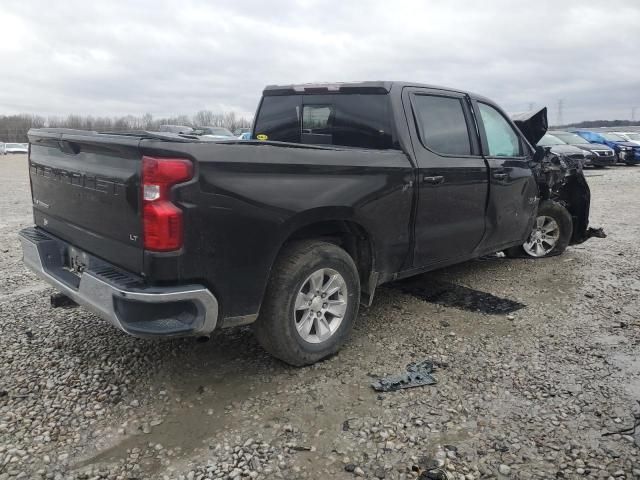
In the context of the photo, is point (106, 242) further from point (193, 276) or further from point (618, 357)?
point (618, 357)

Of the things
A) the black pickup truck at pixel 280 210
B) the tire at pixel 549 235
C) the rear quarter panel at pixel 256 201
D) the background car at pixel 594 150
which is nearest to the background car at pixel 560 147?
the background car at pixel 594 150

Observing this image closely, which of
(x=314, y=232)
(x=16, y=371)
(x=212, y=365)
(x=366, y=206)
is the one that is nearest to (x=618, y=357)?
(x=366, y=206)

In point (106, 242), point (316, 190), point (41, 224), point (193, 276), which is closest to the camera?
point (193, 276)

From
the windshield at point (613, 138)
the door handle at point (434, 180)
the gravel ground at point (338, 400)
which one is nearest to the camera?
the gravel ground at point (338, 400)

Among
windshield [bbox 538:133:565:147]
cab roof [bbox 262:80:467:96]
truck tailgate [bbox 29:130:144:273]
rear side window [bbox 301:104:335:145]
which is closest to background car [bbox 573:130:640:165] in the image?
windshield [bbox 538:133:565:147]

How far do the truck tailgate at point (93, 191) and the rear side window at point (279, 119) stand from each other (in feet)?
6.43

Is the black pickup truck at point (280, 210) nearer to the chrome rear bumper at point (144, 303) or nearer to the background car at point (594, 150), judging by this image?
the chrome rear bumper at point (144, 303)

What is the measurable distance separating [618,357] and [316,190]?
2489 mm

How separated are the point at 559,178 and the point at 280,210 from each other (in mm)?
4328

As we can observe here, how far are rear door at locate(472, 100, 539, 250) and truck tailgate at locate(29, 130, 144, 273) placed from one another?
10.7 feet

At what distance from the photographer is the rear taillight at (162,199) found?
2693 millimetres

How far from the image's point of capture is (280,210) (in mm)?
3129

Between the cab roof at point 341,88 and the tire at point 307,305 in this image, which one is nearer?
the tire at point 307,305

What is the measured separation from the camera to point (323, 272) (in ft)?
11.6
